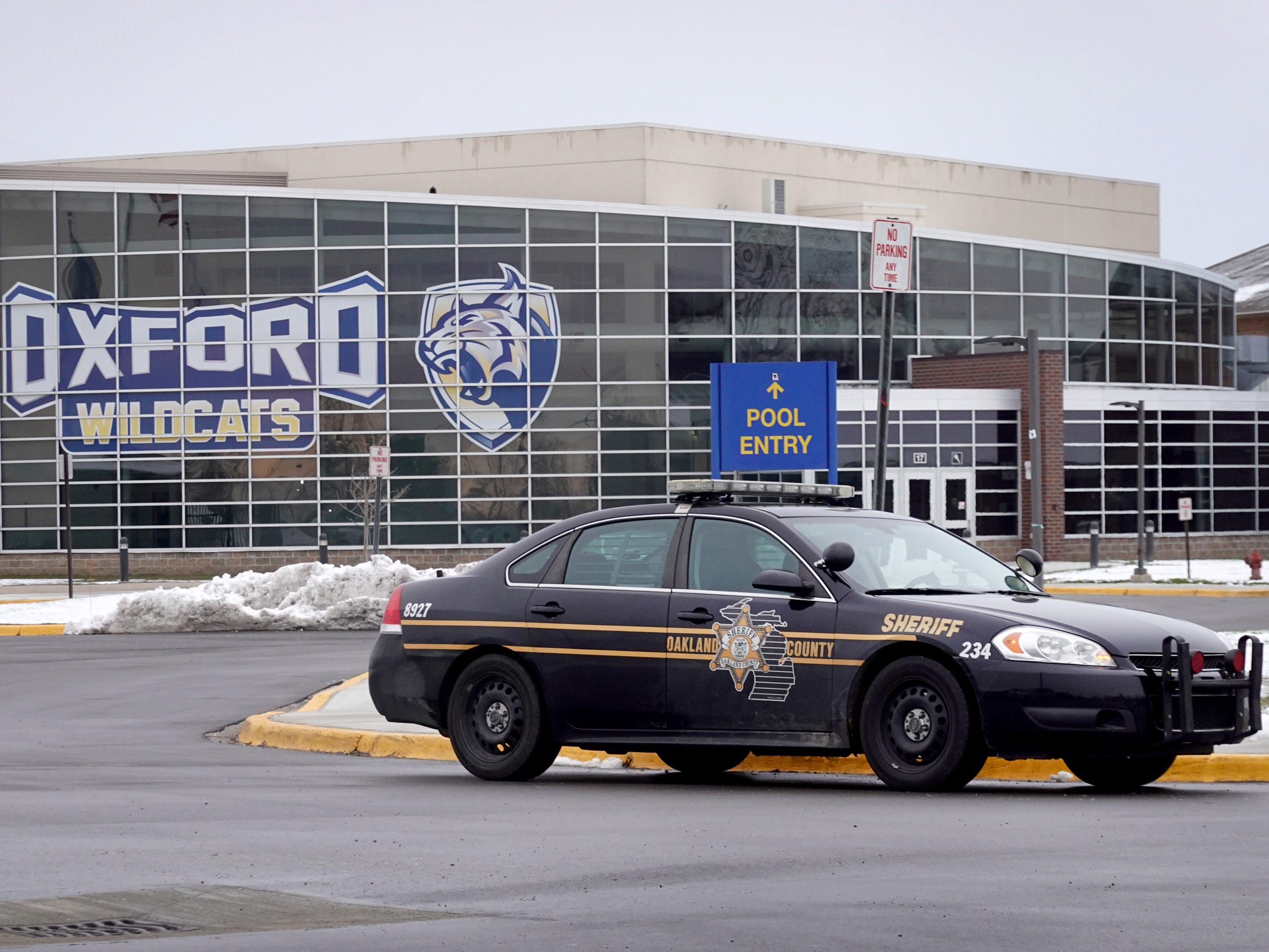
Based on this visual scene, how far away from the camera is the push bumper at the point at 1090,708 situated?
9297mm

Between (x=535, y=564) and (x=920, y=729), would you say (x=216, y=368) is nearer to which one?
(x=535, y=564)

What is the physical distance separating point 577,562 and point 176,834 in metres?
3.32

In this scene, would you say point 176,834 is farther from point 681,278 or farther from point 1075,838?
point 681,278

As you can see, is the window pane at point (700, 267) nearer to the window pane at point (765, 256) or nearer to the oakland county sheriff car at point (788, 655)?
the window pane at point (765, 256)

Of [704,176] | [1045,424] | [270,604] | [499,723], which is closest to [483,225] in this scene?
[704,176]

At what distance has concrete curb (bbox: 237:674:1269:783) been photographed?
421 inches

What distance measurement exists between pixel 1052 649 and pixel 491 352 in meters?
38.4

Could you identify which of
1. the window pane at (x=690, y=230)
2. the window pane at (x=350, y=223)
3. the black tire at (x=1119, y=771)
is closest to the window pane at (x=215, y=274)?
the window pane at (x=350, y=223)

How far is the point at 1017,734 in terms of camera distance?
934cm

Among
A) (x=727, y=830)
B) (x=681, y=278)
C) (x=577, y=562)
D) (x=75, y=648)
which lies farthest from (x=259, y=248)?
(x=727, y=830)

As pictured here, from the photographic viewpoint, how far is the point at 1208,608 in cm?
2977

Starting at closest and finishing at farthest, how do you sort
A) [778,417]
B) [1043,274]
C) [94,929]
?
[94,929] < [778,417] < [1043,274]

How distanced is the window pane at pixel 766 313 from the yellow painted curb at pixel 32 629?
75.8 feet

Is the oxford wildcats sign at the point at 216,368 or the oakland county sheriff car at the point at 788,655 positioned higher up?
the oxford wildcats sign at the point at 216,368
